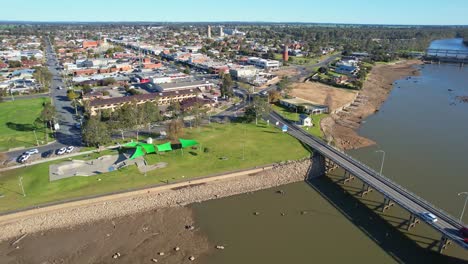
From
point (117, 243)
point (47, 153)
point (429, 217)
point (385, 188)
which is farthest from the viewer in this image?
point (47, 153)

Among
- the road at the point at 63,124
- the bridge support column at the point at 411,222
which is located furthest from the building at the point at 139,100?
the bridge support column at the point at 411,222

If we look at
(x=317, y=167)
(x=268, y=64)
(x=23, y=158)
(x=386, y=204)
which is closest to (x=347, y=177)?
(x=317, y=167)

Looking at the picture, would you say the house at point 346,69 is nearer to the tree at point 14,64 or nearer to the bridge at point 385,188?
the bridge at point 385,188

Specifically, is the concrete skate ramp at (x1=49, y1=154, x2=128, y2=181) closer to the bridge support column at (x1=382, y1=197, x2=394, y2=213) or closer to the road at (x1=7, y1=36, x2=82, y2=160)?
the road at (x1=7, y1=36, x2=82, y2=160)

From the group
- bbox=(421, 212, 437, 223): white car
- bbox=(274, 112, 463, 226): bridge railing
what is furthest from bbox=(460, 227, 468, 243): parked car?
bbox=(421, 212, 437, 223): white car

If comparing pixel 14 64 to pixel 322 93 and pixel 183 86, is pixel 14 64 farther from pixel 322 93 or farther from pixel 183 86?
pixel 322 93
